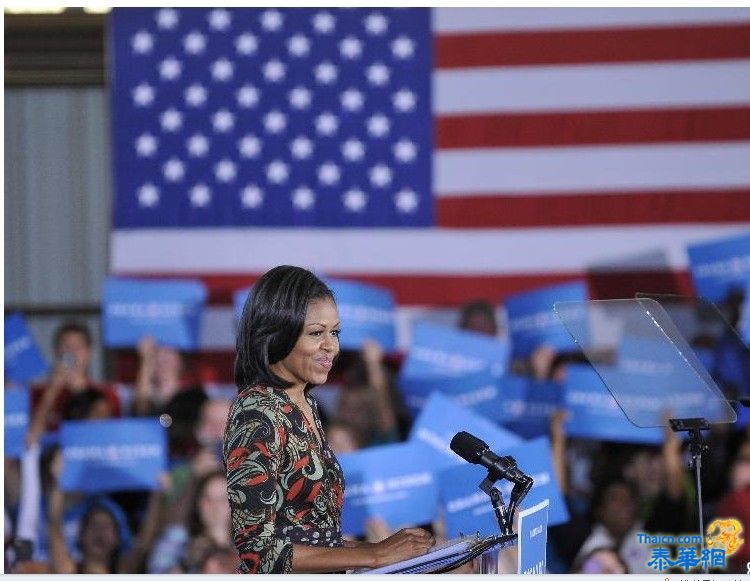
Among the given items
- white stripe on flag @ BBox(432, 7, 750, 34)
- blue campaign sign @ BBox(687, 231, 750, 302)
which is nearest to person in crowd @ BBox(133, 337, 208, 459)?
white stripe on flag @ BBox(432, 7, 750, 34)

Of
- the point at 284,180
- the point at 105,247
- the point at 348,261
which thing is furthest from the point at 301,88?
the point at 105,247

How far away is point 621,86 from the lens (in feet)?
22.1

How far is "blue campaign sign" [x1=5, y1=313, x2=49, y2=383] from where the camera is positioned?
6.21 metres

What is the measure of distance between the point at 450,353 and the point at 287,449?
378cm

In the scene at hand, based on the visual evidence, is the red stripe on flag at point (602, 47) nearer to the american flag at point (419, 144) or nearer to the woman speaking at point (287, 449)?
the american flag at point (419, 144)

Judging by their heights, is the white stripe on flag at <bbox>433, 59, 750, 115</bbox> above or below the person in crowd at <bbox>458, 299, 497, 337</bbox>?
above

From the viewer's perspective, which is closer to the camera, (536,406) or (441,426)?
(441,426)

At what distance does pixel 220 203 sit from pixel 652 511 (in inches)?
110

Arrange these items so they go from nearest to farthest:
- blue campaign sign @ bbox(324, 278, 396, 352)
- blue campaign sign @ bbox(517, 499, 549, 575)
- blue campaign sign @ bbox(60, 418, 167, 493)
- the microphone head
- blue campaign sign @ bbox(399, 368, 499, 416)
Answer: blue campaign sign @ bbox(517, 499, 549, 575) → the microphone head → blue campaign sign @ bbox(60, 418, 167, 493) → blue campaign sign @ bbox(399, 368, 499, 416) → blue campaign sign @ bbox(324, 278, 396, 352)

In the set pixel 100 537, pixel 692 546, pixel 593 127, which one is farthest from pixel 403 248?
pixel 692 546

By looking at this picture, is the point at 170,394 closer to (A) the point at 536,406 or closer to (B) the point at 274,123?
(B) the point at 274,123

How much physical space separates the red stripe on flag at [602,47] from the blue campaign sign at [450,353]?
1.57 metres

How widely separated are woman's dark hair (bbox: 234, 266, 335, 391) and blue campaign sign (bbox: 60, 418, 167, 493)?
11.8ft

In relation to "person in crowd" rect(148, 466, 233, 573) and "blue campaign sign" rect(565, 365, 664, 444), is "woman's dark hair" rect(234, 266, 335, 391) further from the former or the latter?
"blue campaign sign" rect(565, 365, 664, 444)
